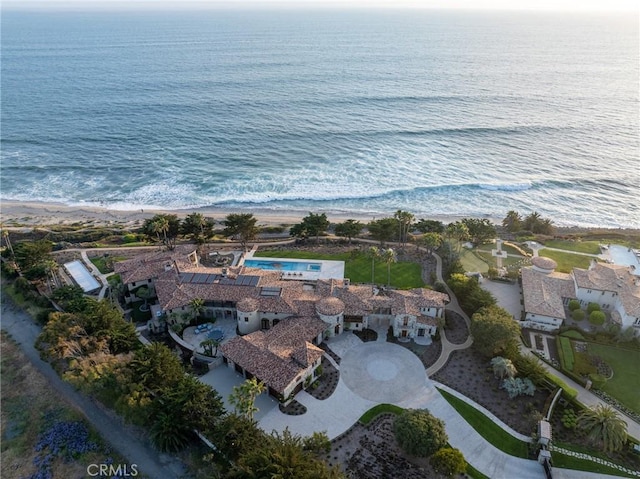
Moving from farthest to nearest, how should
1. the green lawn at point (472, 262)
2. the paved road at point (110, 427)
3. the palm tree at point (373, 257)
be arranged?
1. the green lawn at point (472, 262)
2. the palm tree at point (373, 257)
3. the paved road at point (110, 427)

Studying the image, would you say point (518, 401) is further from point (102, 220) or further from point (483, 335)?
point (102, 220)

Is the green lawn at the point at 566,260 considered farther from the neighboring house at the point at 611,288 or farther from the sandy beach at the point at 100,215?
the sandy beach at the point at 100,215

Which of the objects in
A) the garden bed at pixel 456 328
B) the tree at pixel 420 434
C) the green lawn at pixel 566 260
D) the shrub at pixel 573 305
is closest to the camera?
the tree at pixel 420 434

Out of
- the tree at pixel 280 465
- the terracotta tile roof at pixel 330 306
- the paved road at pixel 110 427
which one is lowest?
the paved road at pixel 110 427

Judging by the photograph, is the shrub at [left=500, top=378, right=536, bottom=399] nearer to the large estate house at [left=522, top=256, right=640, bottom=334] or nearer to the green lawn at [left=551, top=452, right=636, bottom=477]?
the green lawn at [left=551, top=452, right=636, bottom=477]

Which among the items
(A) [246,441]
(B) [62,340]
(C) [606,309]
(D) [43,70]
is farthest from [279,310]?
(D) [43,70]

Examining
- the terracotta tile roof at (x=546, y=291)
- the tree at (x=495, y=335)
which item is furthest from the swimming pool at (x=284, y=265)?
the terracotta tile roof at (x=546, y=291)
